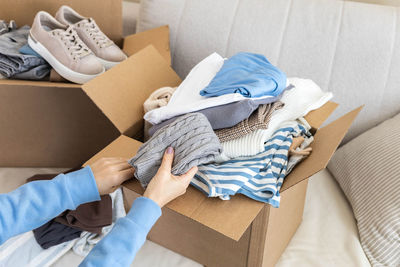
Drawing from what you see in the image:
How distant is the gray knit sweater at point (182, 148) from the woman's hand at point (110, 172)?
3 centimetres

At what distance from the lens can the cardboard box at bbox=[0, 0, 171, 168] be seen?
100 cm

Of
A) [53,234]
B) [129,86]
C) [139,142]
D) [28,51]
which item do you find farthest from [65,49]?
[53,234]

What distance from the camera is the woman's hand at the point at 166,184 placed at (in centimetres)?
63

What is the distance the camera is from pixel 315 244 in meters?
0.90

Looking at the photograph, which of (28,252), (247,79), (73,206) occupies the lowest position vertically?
(28,252)

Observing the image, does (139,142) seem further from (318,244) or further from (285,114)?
(318,244)

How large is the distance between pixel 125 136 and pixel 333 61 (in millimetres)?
658

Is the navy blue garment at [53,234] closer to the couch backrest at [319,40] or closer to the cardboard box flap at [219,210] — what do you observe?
the cardboard box flap at [219,210]

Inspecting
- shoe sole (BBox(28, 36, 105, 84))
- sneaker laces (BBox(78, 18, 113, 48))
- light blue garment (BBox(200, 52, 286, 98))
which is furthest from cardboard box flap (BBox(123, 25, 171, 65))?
light blue garment (BBox(200, 52, 286, 98))

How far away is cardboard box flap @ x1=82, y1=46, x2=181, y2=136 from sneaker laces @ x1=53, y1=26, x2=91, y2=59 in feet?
0.60

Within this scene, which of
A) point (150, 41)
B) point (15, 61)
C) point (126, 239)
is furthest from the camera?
point (150, 41)

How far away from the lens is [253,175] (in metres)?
0.69

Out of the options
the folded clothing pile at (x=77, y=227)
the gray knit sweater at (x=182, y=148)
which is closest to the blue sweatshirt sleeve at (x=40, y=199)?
the gray knit sweater at (x=182, y=148)

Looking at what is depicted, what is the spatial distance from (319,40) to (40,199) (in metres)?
0.88
